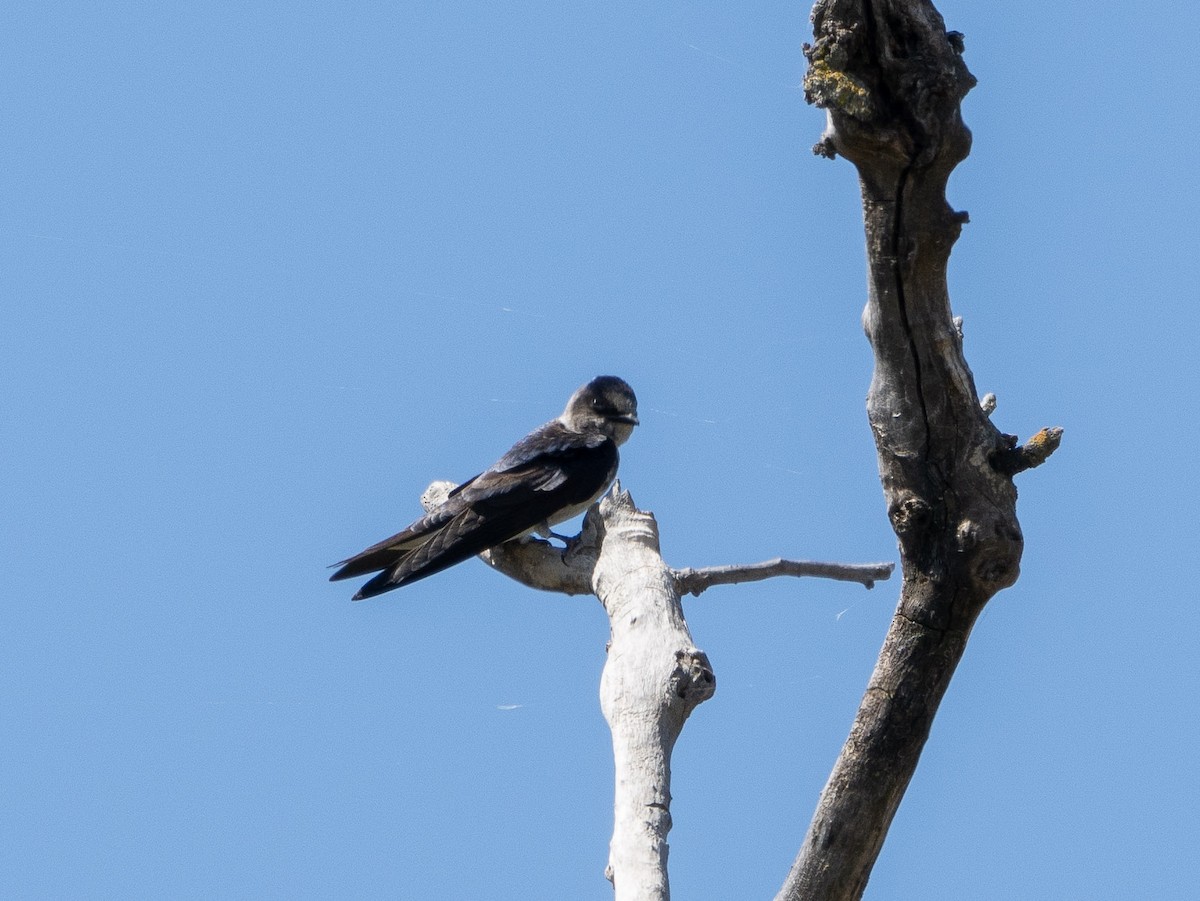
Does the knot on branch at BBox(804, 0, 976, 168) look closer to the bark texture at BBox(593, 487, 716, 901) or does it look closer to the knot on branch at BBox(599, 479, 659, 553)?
the bark texture at BBox(593, 487, 716, 901)

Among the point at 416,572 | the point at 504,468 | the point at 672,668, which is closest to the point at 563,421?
the point at 504,468

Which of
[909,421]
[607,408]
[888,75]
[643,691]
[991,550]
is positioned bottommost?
[643,691]

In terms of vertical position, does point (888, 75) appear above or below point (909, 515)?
above

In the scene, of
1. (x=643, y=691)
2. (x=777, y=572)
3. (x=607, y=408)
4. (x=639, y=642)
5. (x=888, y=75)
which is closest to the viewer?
(x=888, y=75)

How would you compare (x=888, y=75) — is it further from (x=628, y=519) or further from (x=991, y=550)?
(x=628, y=519)

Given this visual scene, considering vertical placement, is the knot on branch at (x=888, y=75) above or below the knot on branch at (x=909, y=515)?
above

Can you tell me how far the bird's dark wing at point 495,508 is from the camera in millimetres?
6977

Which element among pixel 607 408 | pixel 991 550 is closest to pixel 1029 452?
pixel 991 550

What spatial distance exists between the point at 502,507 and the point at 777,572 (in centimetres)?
163

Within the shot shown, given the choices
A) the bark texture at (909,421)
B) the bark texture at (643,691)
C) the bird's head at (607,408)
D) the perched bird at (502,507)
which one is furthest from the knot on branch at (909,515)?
the bird's head at (607,408)

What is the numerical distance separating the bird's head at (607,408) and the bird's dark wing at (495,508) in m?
0.75

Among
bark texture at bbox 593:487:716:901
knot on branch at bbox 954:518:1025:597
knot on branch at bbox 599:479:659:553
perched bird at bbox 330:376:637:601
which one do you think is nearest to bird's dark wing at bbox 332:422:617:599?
perched bird at bbox 330:376:637:601

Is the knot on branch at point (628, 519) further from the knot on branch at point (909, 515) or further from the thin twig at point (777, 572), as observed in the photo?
the knot on branch at point (909, 515)

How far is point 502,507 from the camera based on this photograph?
711 cm
